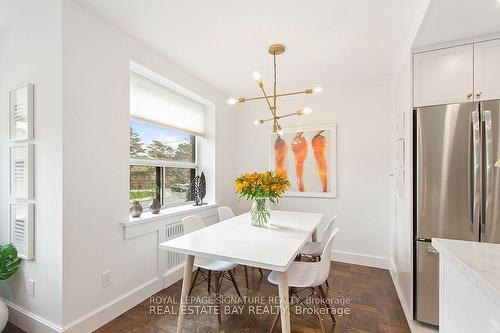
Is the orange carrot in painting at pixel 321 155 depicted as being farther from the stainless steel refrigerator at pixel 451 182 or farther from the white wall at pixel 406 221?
the stainless steel refrigerator at pixel 451 182

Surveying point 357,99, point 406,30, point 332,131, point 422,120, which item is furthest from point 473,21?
point 332,131

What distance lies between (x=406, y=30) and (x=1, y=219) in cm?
394

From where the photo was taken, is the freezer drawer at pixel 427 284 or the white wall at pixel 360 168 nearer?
the freezer drawer at pixel 427 284

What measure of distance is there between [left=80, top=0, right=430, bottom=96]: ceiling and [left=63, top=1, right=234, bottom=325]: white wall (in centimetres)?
23

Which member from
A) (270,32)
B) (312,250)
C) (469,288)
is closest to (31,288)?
(312,250)

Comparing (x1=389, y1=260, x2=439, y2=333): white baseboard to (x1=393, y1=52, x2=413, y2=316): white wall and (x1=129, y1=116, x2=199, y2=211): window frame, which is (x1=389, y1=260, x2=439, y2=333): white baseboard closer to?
(x1=393, y1=52, x2=413, y2=316): white wall

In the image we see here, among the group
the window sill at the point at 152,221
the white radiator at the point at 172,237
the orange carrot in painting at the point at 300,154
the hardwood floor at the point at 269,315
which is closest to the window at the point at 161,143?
the window sill at the point at 152,221

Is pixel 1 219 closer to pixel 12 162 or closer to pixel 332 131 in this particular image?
pixel 12 162

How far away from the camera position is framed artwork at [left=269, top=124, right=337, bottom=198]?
338 cm

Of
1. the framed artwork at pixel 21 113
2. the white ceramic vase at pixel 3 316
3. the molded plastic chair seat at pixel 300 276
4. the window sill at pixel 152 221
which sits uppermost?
the framed artwork at pixel 21 113

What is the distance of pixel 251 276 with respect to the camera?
2855mm

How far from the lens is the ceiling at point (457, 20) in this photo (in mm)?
1504

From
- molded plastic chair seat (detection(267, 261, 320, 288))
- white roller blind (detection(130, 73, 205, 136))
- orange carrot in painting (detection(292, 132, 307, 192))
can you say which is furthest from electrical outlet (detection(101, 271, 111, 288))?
orange carrot in painting (detection(292, 132, 307, 192))

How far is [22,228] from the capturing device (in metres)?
1.84
